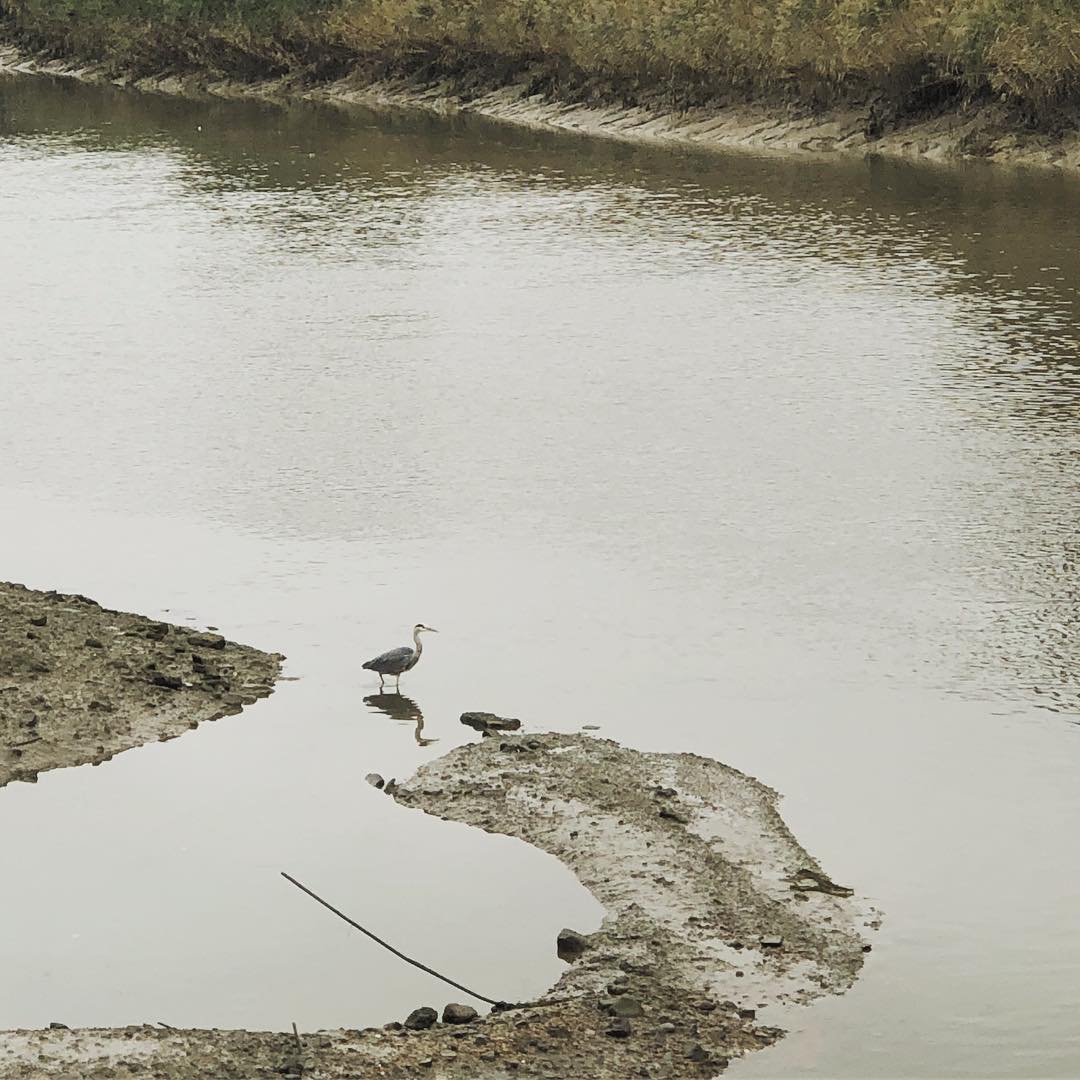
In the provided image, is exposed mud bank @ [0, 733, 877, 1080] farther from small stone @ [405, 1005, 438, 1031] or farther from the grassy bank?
the grassy bank

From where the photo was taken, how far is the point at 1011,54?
3253 cm

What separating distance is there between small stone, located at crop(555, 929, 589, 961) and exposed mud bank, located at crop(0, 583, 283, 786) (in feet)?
9.63

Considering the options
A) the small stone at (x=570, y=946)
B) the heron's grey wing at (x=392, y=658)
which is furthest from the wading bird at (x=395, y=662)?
the small stone at (x=570, y=946)

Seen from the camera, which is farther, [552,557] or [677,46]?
[677,46]

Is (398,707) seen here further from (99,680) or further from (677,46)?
(677,46)

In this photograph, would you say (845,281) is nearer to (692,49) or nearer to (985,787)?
(985,787)

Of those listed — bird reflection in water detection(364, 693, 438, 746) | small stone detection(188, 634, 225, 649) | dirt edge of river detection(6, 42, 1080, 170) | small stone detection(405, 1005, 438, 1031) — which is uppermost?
dirt edge of river detection(6, 42, 1080, 170)

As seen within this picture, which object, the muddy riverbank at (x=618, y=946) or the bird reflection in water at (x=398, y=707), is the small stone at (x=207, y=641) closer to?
the bird reflection in water at (x=398, y=707)

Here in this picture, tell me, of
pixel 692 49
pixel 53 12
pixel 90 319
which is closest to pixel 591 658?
pixel 90 319

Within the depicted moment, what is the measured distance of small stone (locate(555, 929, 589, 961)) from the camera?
8.27 m

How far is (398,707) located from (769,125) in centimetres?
2759

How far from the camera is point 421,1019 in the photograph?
7.64 m

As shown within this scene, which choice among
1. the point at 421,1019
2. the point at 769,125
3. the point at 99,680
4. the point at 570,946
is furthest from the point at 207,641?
the point at 769,125

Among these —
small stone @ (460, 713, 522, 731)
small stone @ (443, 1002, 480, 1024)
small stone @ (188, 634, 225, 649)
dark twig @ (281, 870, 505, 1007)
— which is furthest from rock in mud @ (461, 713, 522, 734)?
small stone @ (443, 1002, 480, 1024)
